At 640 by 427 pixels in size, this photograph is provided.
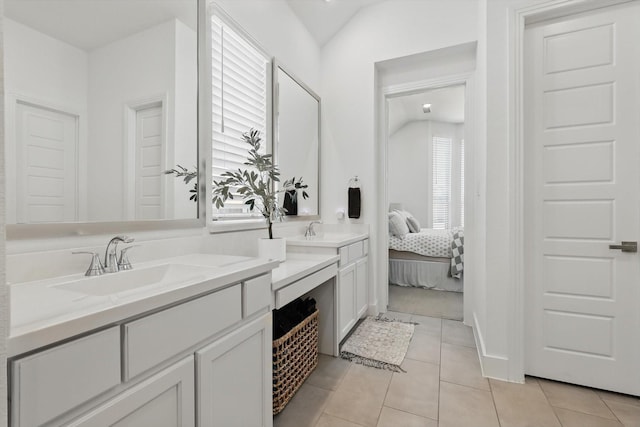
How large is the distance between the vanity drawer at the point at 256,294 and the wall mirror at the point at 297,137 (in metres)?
1.37

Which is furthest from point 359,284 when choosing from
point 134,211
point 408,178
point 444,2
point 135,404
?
point 408,178

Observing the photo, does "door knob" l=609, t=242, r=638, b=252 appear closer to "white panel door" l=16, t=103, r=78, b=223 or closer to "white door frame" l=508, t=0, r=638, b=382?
"white door frame" l=508, t=0, r=638, b=382

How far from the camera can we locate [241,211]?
6.83 ft

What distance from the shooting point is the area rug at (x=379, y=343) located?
2.20 metres

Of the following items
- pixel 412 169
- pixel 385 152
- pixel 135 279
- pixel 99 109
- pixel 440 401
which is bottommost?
pixel 440 401

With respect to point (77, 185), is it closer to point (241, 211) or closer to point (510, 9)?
point (241, 211)

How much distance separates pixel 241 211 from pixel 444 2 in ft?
8.61

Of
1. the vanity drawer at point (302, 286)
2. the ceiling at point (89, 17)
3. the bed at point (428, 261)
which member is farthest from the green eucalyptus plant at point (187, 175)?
the bed at point (428, 261)

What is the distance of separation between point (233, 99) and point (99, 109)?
0.88m

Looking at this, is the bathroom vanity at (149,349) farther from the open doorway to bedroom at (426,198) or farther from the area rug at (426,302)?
the open doorway to bedroom at (426,198)

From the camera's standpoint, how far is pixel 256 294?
127cm

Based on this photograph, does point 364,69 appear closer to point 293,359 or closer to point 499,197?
point 499,197

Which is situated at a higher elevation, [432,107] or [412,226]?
[432,107]

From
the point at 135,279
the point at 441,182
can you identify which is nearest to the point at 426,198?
the point at 441,182
